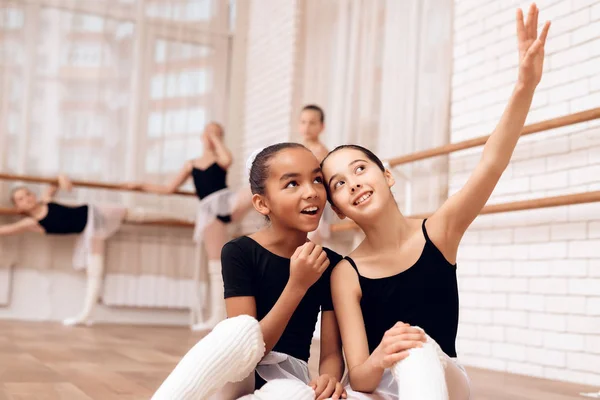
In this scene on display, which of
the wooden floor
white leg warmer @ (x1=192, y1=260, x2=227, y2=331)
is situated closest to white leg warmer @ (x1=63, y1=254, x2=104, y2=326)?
white leg warmer @ (x1=192, y1=260, x2=227, y2=331)

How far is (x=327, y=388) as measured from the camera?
1155 millimetres

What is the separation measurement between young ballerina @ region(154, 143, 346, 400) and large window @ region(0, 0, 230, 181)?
3.91 meters

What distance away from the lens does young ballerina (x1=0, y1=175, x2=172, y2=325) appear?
4.50 metres

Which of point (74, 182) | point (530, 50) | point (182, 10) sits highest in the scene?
point (182, 10)

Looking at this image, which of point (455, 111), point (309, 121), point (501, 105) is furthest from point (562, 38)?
point (309, 121)

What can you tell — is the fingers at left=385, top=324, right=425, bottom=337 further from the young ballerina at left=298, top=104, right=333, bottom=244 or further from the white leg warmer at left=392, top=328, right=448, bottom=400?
the young ballerina at left=298, top=104, right=333, bottom=244

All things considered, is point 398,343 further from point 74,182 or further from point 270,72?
point 270,72

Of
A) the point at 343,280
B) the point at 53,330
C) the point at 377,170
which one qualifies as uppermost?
the point at 377,170

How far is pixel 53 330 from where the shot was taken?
399 cm

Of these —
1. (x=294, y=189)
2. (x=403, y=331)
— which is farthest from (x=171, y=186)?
(x=403, y=331)

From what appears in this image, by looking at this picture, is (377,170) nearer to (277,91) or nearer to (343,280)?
(343,280)

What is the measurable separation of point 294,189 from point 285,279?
0.53 feet

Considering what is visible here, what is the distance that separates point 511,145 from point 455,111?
209 centimetres

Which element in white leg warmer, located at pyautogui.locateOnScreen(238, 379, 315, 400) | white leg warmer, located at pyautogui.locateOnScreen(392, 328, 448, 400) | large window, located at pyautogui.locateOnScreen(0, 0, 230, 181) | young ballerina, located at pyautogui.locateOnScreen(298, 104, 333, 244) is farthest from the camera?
large window, located at pyautogui.locateOnScreen(0, 0, 230, 181)
